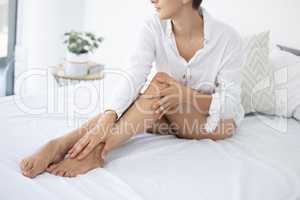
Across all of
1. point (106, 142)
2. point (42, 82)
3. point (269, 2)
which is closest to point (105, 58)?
point (42, 82)

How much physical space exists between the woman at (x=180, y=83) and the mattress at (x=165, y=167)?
0.07 meters

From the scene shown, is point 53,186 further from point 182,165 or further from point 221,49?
point 221,49

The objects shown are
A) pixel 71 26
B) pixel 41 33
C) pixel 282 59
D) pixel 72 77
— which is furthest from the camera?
pixel 71 26

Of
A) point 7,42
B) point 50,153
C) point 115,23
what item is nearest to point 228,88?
point 50,153

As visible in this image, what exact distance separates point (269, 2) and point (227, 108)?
2.84 ft

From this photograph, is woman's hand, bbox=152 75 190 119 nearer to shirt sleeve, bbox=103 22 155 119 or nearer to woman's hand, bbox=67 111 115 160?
shirt sleeve, bbox=103 22 155 119

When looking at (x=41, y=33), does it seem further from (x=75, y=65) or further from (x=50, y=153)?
(x=50, y=153)

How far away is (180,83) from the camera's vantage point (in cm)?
168

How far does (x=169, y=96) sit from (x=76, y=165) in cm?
43

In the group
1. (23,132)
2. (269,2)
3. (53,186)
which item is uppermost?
(269,2)

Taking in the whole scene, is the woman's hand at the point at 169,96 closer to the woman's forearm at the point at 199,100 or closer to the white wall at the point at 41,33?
the woman's forearm at the point at 199,100

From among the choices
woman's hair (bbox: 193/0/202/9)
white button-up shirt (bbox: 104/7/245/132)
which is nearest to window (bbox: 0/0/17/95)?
white button-up shirt (bbox: 104/7/245/132)

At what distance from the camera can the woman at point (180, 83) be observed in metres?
1.52

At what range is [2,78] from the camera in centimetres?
302
